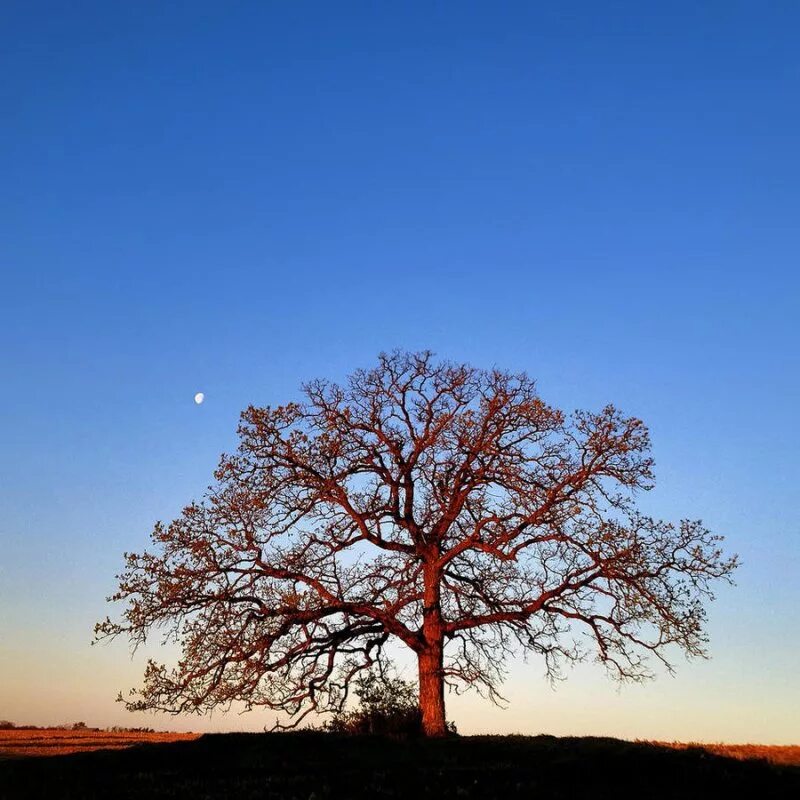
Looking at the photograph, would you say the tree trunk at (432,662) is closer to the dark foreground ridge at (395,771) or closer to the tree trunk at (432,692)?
the tree trunk at (432,692)

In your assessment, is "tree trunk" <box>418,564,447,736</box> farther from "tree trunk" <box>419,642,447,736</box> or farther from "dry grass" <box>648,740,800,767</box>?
"dry grass" <box>648,740,800,767</box>

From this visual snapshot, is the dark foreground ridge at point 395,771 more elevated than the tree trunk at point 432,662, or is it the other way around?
A: the tree trunk at point 432,662

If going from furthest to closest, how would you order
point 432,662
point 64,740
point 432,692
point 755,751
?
point 64,740 < point 432,662 < point 432,692 < point 755,751

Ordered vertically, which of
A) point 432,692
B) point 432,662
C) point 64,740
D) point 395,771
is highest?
point 432,662

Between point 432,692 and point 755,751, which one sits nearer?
point 755,751

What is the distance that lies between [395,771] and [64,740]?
76.2ft

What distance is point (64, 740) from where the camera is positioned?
38.3 meters

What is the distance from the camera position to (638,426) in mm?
30047

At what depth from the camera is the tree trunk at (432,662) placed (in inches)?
1109

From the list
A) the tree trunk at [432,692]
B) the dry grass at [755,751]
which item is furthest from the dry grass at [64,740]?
the dry grass at [755,751]

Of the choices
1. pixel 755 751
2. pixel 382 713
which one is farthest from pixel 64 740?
pixel 755 751

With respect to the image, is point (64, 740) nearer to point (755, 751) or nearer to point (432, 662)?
point (432, 662)

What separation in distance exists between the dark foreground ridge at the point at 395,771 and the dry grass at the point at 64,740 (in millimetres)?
6686

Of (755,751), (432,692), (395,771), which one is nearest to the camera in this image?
(395,771)
